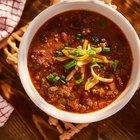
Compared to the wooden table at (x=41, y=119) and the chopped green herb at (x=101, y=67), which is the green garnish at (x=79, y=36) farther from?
the wooden table at (x=41, y=119)

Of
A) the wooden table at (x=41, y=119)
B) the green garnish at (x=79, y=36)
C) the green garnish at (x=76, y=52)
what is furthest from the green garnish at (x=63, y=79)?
the wooden table at (x=41, y=119)

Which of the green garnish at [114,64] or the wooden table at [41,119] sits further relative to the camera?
the wooden table at [41,119]

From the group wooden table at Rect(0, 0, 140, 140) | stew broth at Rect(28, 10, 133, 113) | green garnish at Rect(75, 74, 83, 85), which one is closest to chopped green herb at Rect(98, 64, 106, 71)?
stew broth at Rect(28, 10, 133, 113)

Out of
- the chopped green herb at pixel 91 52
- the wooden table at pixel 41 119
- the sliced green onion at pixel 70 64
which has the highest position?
the chopped green herb at pixel 91 52

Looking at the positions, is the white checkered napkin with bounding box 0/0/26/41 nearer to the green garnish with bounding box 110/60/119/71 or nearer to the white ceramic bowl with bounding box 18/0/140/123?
the white ceramic bowl with bounding box 18/0/140/123

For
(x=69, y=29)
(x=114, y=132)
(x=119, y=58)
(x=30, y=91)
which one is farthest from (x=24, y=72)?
(x=114, y=132)

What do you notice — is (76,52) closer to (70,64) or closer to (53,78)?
(70,64)
